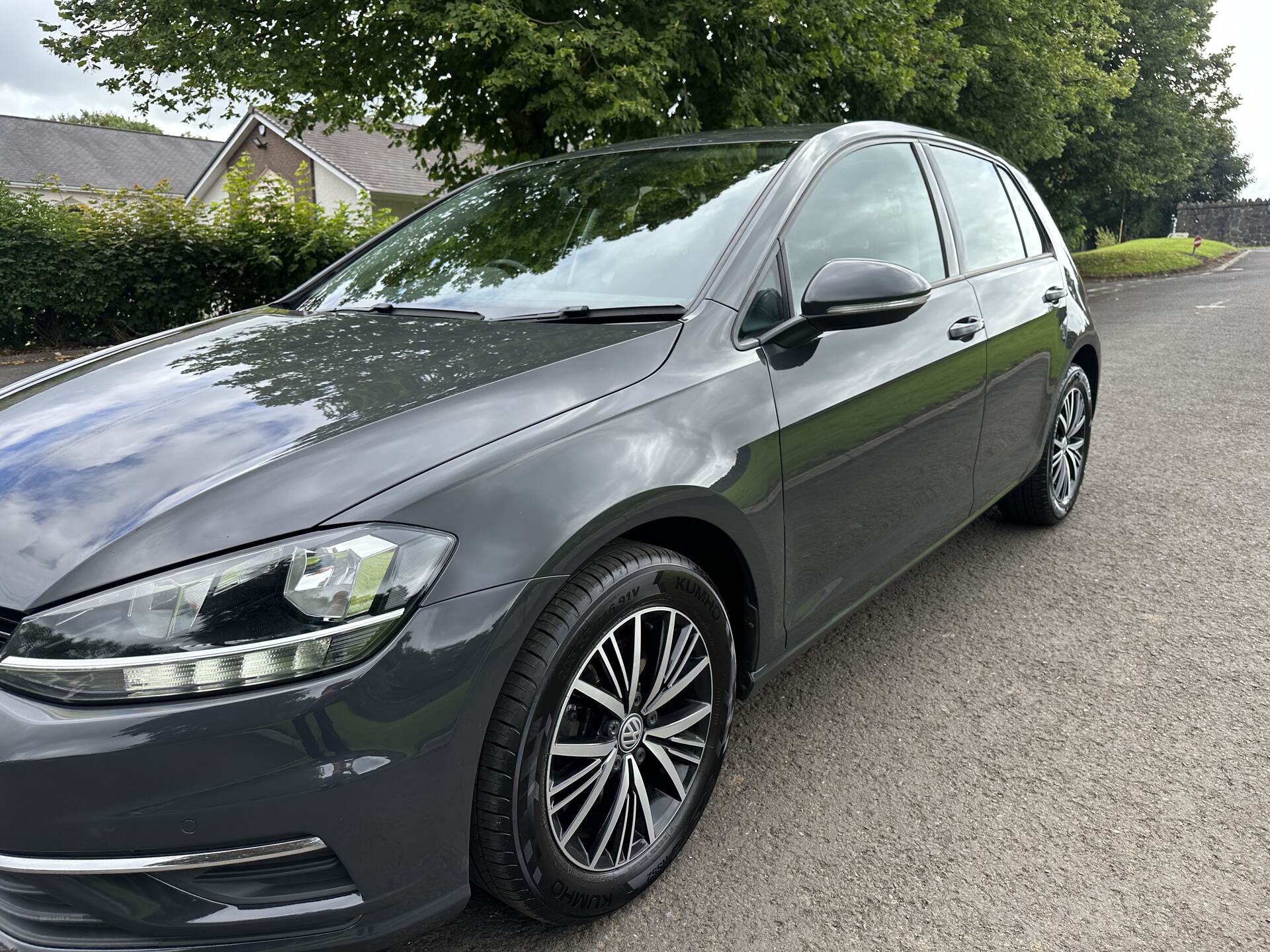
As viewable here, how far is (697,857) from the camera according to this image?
91.6 inches

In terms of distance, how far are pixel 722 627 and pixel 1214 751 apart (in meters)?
1.53

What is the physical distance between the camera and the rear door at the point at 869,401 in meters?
2.45

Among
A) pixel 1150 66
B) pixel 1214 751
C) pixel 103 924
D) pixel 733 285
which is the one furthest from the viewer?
pixel 1150 66

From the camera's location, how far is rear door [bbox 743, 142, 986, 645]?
96.6 inches

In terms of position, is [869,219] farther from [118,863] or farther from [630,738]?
[118,863]

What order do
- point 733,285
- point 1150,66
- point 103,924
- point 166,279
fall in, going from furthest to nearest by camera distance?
1. point 1150,66
2. point 166,279
3. point 733,285
4. point 103,924

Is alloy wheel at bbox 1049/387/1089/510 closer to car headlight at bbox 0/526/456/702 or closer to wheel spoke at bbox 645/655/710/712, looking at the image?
wheel spoke at bbox 645/655/710/712

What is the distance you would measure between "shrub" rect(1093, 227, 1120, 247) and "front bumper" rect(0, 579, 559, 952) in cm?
3788

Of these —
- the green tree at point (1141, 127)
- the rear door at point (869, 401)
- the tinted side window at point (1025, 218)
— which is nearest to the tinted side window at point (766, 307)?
the rear door at point (869, 401)

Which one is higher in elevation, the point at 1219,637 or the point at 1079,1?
the point at 1079,1

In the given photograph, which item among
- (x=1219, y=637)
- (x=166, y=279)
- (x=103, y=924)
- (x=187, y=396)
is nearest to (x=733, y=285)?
(x=187, y=396)

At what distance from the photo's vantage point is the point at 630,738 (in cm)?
208

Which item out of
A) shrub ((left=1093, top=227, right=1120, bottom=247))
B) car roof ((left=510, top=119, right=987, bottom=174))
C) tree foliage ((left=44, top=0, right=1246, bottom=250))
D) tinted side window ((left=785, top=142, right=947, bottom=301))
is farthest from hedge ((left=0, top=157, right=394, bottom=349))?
shrub ((left=1093, top=227, right=1120, bottom=247))

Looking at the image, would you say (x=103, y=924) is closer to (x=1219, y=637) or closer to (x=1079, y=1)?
(x=1219, y=637)
